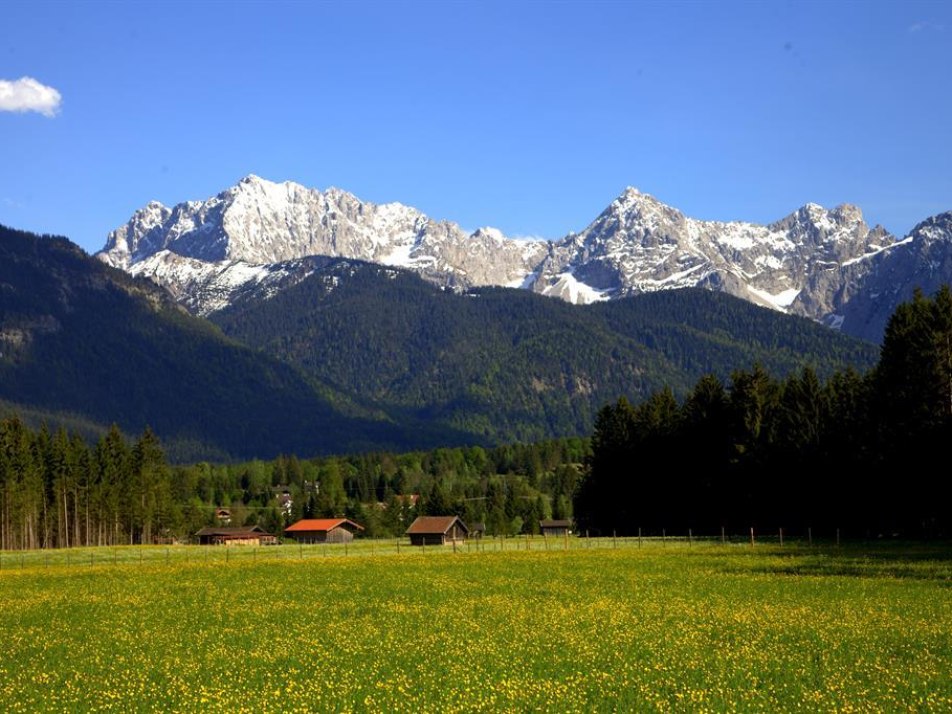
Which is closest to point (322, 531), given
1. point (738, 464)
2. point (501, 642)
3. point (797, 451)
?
point (738, 464)

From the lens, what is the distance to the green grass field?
82.1 feet

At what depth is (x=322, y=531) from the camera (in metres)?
168

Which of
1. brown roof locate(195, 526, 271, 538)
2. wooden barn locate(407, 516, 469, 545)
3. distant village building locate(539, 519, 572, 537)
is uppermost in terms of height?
wooden barn locate(407, 516, 469, 545)

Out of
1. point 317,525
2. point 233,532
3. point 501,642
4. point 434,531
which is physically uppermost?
point 501,642

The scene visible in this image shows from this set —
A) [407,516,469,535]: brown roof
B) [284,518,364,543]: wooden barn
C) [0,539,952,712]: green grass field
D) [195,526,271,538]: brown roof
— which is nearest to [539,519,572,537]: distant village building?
[284,518,364,543]: wooden barn

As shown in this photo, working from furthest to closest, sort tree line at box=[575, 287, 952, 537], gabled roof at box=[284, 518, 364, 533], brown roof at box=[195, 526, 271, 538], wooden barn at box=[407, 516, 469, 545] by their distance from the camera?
1. brown roof at box=[195, 526, 271, 538]
2. gabled roof at box=[284, 518, 364, 533]
3. wooden barn at box=[407, 516, 469, 545]
4. tree line at box=[575, 287, 952, 537]

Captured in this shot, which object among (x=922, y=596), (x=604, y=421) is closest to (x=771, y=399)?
(x=604, y=421)

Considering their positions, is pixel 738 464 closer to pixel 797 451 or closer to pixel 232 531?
pixel 797 451

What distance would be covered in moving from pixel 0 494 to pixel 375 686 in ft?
348

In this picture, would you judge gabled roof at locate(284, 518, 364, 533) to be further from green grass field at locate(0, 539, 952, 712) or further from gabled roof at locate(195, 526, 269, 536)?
green grass field at locate(0, 539, 952, 712)

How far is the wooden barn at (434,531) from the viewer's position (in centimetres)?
12938

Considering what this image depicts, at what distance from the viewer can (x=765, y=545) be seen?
8188cm

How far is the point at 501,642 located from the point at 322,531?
13911 centimetres

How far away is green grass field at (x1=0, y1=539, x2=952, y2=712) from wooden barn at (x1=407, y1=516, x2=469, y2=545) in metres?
68.0
